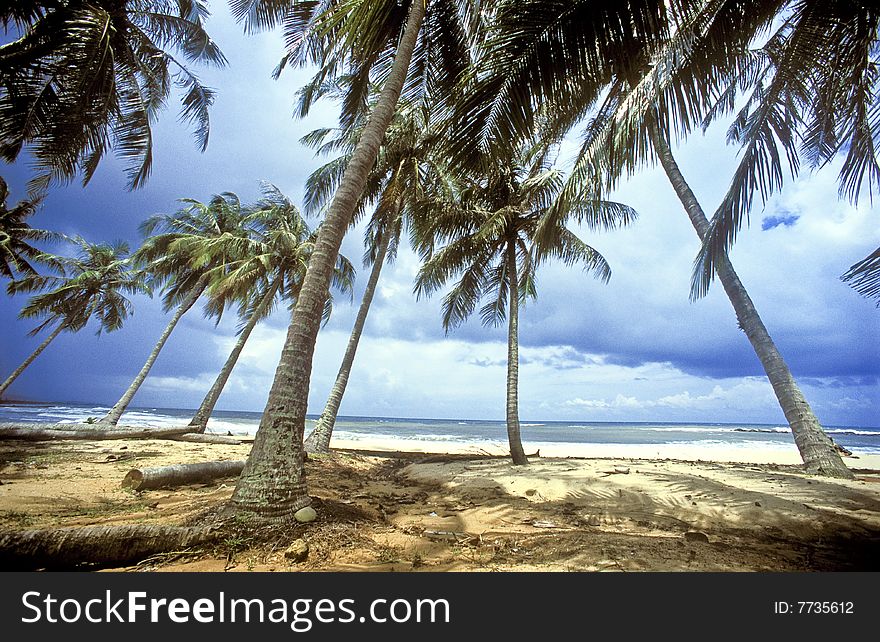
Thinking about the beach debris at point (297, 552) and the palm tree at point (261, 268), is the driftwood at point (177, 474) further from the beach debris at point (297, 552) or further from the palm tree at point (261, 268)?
the palm tree at point (261, 268)

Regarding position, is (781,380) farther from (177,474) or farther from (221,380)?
(221,380)

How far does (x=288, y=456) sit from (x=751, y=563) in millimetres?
3831

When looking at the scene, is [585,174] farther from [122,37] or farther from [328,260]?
[122,37]

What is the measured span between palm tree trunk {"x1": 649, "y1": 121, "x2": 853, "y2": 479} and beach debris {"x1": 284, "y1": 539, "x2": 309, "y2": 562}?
6.62 m

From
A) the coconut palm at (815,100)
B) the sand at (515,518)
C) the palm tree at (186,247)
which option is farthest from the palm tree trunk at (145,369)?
the coconut palm at (815,100)

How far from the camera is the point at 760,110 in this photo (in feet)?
18.8

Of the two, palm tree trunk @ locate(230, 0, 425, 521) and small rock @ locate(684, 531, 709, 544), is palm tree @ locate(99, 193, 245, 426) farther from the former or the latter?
small rock @ locate(684, 531, 709, 544)

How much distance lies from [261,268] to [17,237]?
14872 millimetres

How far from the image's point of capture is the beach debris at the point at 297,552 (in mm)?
2449

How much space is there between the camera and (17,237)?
1747cm

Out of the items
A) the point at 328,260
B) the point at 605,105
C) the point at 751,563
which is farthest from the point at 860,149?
the point at 328,260

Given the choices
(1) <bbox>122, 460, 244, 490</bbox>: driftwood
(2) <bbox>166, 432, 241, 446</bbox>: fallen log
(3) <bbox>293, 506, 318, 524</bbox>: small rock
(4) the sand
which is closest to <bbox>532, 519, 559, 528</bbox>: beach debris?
(4) the sand

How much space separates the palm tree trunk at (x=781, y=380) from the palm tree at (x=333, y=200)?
409cm

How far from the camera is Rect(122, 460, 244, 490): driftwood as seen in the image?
448 centimetres
